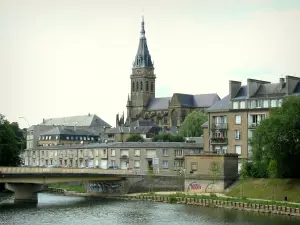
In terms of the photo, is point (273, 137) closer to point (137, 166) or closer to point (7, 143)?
point (137, 166)

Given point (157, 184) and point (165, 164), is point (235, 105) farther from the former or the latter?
point (165, 164)

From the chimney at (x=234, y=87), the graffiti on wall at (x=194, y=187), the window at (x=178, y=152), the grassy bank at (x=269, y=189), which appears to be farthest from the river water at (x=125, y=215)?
the window at (x=178, y=152)

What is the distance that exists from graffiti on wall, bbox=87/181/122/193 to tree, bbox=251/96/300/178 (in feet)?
79.6

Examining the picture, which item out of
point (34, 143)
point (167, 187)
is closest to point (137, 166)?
point (167, 187)

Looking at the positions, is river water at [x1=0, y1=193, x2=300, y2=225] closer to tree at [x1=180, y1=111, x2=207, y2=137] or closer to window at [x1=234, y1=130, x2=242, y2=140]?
window at [x1=234, y1=130, x2=242, y2=140]

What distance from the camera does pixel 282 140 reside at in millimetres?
84562

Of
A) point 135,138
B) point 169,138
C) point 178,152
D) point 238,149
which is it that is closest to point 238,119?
point 238,149

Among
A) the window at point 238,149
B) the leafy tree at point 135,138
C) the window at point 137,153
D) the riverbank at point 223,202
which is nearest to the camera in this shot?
the riverbank at point 223,202

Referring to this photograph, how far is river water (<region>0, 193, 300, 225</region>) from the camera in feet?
234

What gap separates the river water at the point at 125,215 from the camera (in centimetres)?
7131

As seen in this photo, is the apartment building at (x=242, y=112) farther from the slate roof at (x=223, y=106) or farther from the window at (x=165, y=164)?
the window at (x=165, y=164)

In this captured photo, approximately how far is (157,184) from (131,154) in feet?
67.8

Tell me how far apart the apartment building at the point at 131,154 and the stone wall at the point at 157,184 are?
6.95 metres

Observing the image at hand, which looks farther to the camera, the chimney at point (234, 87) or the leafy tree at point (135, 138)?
the leafy tree at point (135, 138)
